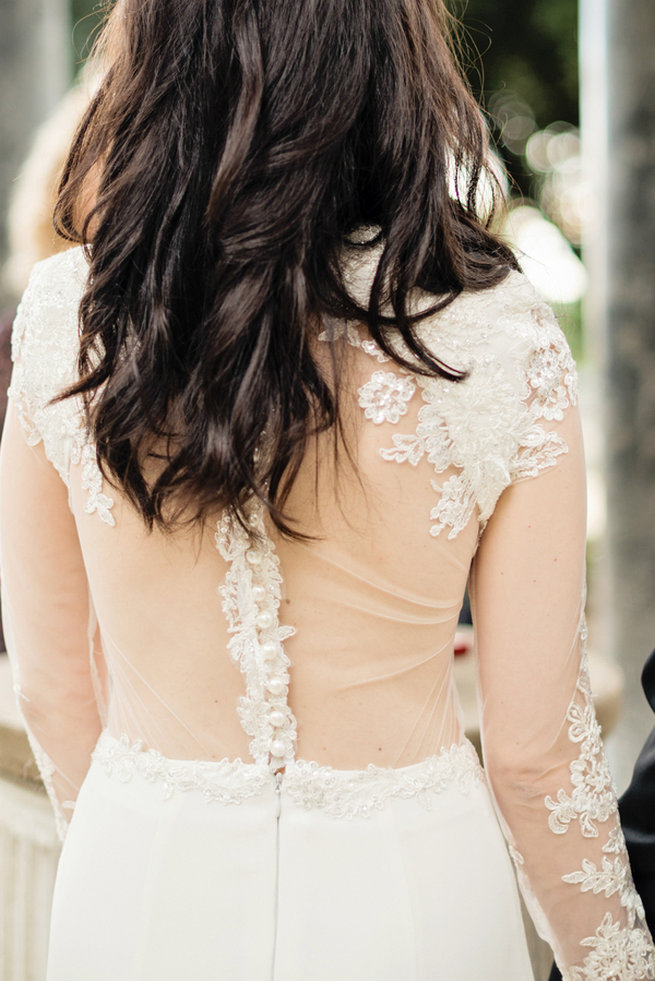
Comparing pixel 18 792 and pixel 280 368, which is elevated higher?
pixel 280 368

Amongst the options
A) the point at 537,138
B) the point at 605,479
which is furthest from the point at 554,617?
the point at 537,138

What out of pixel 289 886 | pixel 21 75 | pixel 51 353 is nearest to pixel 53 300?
pixel 51 353

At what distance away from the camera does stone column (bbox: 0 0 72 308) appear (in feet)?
12.1

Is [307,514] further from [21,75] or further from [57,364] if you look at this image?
[21,75]

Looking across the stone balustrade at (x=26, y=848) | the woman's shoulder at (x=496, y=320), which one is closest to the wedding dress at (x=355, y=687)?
the woman's shoulder at (x=496, y=320)

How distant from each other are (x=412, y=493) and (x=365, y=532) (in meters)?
0.07

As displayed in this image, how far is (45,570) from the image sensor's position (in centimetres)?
137

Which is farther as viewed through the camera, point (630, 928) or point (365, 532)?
point (630, 928)

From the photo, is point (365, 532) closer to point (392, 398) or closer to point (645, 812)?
point (392, 398)

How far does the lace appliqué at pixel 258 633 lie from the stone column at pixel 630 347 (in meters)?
2.58

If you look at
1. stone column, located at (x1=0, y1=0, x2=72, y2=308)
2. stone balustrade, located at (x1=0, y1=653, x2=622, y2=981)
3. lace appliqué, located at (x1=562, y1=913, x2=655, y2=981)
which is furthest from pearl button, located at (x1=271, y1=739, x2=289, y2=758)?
stone column, located at (x1=0, y1=0, x2=72, y2=308)

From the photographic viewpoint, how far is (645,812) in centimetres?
137

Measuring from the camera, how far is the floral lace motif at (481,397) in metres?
1.11

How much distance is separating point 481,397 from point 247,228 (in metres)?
0.33
